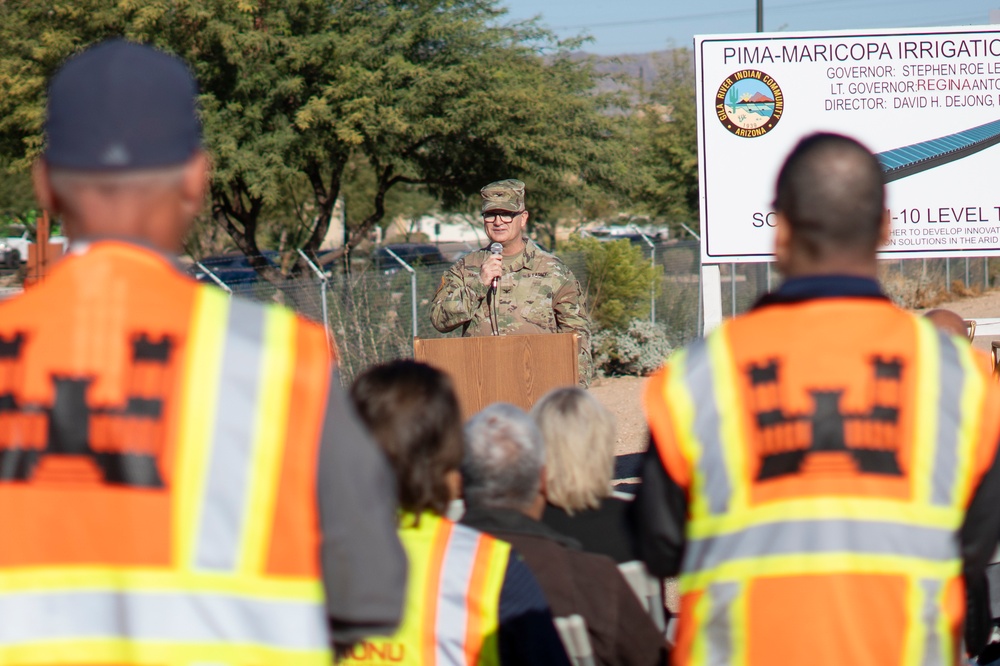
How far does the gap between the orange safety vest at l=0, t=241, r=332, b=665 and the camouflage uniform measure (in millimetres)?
4368

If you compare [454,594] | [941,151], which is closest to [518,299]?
[454,594]

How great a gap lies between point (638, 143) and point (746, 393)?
79.1ft

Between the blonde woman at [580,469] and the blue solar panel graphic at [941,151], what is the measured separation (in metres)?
6.81

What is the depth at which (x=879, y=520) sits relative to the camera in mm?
2137

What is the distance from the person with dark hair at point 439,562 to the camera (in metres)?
2.70

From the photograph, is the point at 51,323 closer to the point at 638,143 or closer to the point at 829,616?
the point at 829,616

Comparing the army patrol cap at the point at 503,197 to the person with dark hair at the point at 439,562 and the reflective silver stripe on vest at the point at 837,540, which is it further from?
the reflective silver stripe on vest at the point at 837,540

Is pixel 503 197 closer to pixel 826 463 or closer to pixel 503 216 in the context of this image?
pixel 503 216

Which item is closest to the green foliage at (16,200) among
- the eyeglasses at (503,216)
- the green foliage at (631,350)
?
the green foliage at (631,350)

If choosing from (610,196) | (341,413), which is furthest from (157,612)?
(610,196)

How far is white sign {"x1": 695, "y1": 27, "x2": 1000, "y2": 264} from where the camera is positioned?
9.62 m

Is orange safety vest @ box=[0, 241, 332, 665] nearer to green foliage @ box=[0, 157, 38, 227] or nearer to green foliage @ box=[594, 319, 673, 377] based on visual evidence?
A: green foliage @ box=[594, 319, 673, 377]

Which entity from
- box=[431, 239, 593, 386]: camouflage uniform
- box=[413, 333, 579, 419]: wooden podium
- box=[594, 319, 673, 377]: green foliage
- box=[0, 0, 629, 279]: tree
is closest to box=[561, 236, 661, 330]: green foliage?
box=[594, 319, 673, 377]: green foliage

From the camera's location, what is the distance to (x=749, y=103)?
9.62 metres
